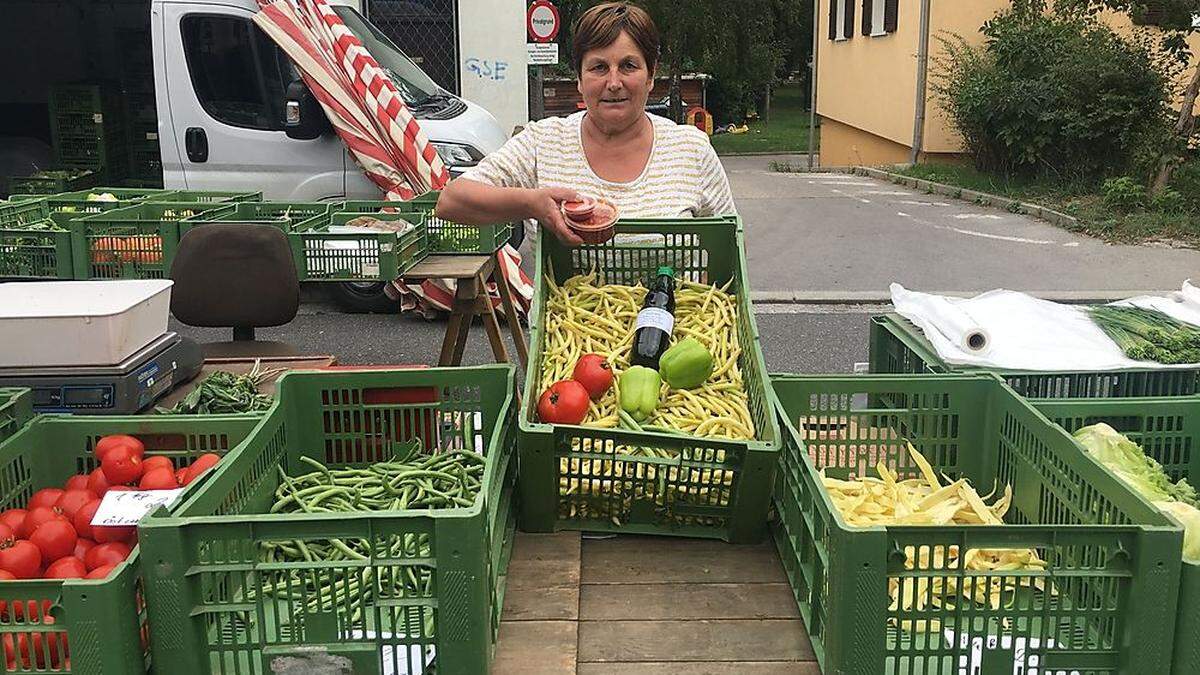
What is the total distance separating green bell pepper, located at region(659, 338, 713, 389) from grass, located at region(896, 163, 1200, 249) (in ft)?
35.7

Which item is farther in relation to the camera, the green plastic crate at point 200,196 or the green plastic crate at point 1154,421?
the green plastic crate at point 200,196

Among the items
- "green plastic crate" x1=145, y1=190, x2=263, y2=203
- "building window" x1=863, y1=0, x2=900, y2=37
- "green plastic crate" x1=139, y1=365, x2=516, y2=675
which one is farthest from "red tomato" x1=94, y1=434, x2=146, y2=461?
"building window" x1=863, y1=0, x2=900, y2=37

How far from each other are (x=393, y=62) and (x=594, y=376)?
822 centimetres

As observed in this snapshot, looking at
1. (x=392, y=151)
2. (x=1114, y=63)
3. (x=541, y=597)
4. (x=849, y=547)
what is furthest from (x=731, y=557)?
(x=1114, y=63)

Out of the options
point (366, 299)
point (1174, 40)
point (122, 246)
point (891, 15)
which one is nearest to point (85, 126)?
point (366, 299)

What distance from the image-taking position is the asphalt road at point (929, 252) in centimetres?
1047

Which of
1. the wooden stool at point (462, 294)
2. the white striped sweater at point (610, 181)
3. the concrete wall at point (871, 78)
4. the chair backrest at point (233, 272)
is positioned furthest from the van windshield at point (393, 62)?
the concrete wall at point (871, 78)

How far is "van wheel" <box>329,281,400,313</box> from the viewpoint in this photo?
31.7ft

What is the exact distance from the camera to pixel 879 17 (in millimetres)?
21953

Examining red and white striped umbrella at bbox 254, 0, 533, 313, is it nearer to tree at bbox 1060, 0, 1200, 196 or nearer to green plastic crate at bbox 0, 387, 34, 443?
green plastic crate at bbox 0, 387, 34, 443

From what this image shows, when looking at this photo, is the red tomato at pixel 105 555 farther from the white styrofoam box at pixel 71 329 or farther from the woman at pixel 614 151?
the woman at pixel 614 151

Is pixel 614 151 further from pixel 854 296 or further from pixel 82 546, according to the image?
pixel 854 296

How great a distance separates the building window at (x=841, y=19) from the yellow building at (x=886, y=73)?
0.07ft

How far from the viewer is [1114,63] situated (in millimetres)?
14758
